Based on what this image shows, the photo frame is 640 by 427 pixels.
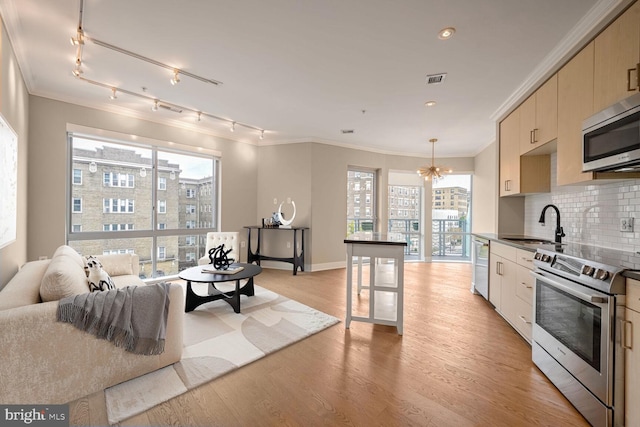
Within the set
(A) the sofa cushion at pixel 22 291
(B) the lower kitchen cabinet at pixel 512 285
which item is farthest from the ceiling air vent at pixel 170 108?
(B) the lower kitchen cabinet at pixel 512 285

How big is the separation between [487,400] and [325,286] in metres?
2.87

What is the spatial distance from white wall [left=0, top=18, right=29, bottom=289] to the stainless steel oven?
14.3 feet

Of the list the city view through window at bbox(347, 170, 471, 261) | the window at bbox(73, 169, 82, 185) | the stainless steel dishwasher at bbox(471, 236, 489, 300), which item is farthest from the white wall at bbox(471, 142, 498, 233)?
the window at bbox(73, 169, 82, 185)

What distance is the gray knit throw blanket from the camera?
1761 millimetres

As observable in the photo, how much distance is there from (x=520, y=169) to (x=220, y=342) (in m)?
3.91

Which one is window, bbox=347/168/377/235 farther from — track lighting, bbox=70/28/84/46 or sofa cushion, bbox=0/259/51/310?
sofa cushion, bbox=0/259/51/310

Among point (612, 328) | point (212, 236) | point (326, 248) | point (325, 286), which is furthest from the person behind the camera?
point (326, 248)

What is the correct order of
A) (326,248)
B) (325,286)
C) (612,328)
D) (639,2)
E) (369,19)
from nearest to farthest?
(612,328)
(639,2)
(369,19)
(325,286)
(326,248)

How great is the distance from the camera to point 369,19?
2123mm

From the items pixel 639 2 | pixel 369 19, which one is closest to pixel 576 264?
pixel 639 2

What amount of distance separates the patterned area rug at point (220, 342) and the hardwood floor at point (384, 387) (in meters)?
0.09

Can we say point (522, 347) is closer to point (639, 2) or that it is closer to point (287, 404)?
point (287, 404)

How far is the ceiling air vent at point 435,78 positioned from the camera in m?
2.96

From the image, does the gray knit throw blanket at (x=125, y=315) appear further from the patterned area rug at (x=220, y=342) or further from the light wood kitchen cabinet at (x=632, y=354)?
the light wood kitchen cabinet at (x=632, y=354)
